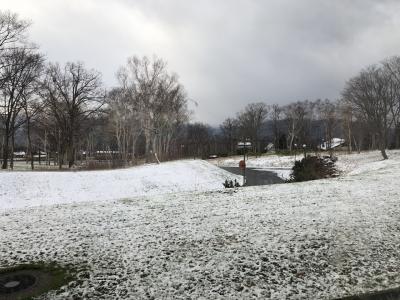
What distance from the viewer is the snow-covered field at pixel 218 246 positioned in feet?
17.5

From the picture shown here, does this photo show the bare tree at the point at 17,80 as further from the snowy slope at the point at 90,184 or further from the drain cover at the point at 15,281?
the drain cover at the point at 15,281

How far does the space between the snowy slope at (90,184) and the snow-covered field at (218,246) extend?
753cm

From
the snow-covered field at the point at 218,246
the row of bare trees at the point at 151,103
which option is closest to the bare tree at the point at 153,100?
the row of bare trees at the point at 151,103

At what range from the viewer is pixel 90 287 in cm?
534

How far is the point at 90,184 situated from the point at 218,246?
15.4 m

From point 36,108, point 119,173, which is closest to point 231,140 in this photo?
point 36,108

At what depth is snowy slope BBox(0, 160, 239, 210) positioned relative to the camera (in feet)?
57.4

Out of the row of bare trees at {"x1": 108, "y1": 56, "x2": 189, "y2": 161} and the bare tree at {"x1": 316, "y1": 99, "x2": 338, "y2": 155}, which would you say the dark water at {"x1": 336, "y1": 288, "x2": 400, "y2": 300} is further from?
the bare tree at {"x1": 316, "y1": 99, "x2": 338, "y2": 155}

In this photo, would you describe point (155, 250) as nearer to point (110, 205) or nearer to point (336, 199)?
point (110, 205)

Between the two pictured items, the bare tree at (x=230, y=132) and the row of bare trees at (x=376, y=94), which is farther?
the bare tree at (x=230, y=132)

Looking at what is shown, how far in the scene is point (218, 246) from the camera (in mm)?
6754

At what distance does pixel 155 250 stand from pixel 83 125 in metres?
47.5

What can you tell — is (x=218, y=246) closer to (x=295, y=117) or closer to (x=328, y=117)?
(x=328, y=117)

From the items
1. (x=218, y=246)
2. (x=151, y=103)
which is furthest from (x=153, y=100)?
(x=218, y=246)
